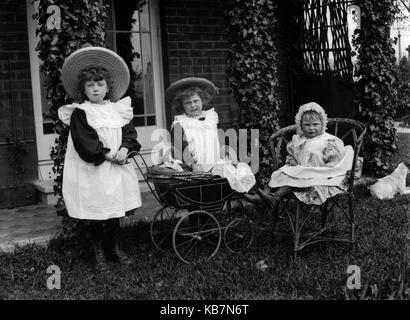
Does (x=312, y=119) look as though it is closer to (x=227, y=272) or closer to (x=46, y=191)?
(x=227, y=272)

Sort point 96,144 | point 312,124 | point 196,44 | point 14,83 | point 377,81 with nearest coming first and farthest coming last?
point 96,144, point 312,124, point 14,83, point 377,81, point 196,44

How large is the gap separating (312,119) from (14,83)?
12.1 feet

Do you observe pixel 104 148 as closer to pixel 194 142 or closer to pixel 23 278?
pixel 194 142

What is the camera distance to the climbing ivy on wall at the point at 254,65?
17.9ft

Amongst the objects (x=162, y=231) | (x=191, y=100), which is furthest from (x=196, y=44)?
(x=162, y=231)

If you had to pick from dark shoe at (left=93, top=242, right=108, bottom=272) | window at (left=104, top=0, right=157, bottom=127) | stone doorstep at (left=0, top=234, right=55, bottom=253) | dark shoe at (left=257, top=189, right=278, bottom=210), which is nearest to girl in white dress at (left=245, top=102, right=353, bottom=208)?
dark shoe at (left=257, top=189, right=278, bottom=210)

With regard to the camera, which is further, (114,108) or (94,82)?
(114,108)

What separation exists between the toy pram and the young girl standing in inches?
7.2

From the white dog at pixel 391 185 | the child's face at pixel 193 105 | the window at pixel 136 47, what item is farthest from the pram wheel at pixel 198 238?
the window at pixel 136 47

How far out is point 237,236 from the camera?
4828 millimetres

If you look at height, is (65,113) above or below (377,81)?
below

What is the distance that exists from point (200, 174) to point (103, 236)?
37.8 inches
